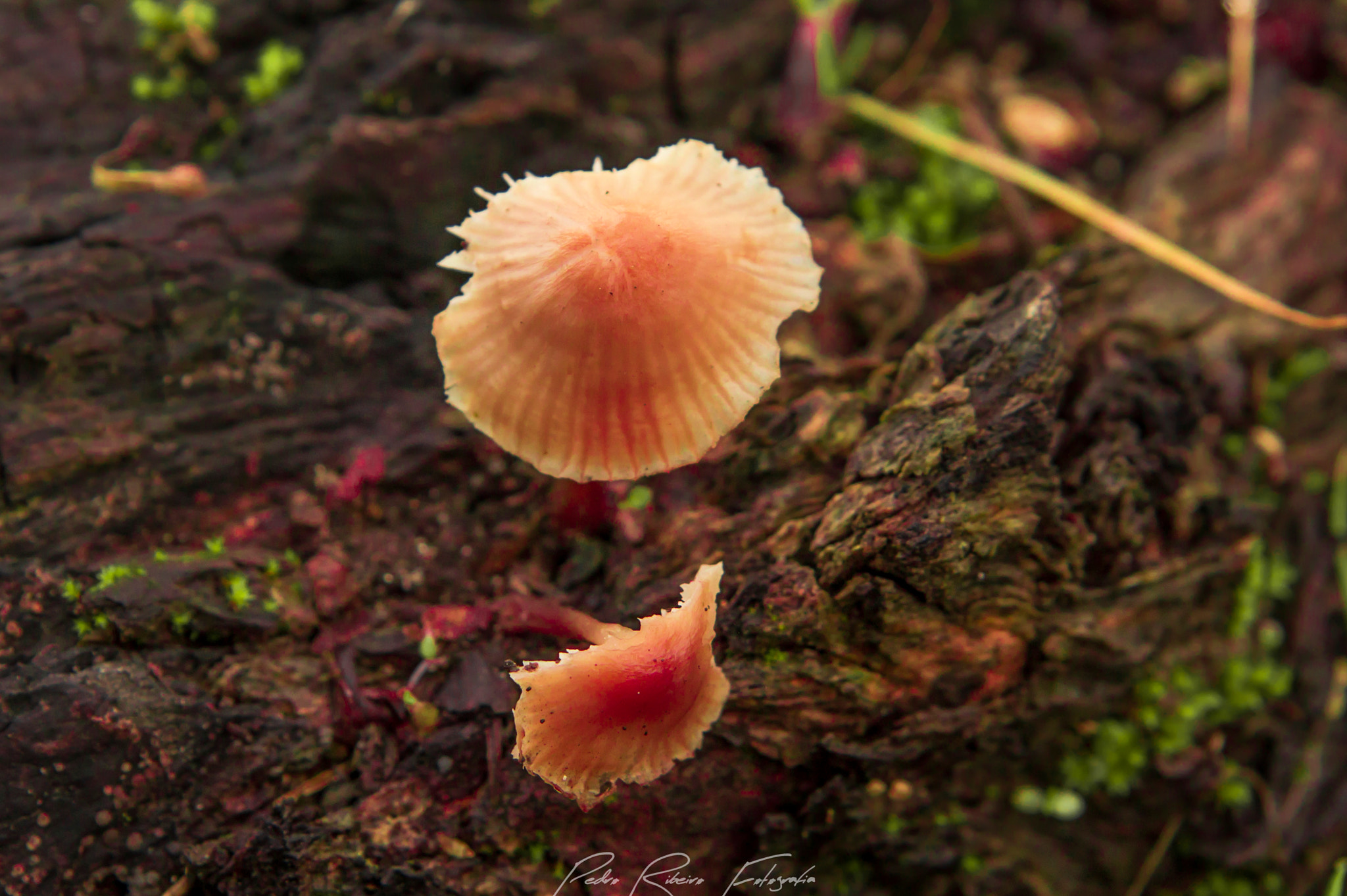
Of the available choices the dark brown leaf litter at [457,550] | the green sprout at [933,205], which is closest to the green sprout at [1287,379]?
the dark brown leaf litter at [457,550]

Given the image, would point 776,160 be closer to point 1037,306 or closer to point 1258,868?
point 1037,306

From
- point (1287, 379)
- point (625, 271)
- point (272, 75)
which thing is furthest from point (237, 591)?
point (1287, 379)

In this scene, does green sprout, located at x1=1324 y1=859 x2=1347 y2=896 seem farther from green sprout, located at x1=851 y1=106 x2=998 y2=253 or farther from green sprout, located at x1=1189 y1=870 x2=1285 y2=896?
green sprout, located at x1=851 y1=106 x2=998 y2=253

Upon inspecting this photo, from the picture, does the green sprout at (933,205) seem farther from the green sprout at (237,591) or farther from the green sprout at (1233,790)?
the green sprout at (237,591)

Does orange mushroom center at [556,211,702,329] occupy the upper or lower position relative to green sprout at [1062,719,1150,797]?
upper

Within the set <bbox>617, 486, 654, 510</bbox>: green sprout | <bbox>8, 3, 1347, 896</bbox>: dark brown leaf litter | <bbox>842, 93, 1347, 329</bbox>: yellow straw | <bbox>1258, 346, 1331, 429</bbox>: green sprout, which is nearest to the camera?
<bbox>8, 3, 1347, 896</bbox>: dark brown leaf litter

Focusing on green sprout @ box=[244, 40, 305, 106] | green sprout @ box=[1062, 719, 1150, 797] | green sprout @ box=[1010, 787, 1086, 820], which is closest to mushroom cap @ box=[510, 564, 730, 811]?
green sprout @ box=[1010, 787, 1086, 820]

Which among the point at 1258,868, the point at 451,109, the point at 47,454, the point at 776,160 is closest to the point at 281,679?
the point at 47,454
